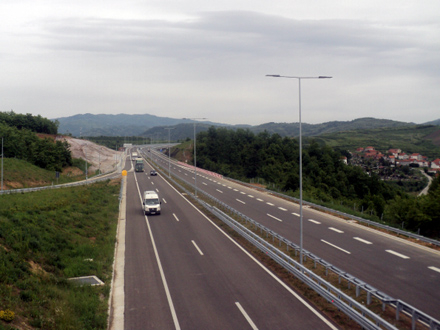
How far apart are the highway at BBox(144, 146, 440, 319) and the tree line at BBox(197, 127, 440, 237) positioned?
24.3ft

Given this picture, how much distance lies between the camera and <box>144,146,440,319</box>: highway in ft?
50.2

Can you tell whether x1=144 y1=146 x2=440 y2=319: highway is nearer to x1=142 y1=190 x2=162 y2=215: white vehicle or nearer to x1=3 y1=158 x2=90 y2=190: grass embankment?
x1=142 y1=190 x2=162 y2=215: white vehicle

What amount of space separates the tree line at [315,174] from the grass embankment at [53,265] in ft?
87.5

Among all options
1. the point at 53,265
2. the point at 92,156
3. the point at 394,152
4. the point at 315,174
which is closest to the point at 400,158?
the point at 394,152

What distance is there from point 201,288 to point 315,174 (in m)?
71.0

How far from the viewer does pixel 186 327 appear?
1199 cm

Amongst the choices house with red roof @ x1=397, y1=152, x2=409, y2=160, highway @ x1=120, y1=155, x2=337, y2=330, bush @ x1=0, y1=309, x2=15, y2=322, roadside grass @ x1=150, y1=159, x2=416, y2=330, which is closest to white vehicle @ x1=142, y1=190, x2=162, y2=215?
highway @ x1=120, y1=155, x2=337, y2=330

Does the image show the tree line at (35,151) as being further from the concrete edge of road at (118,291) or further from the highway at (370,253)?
the concrete edge of road at (118,291)

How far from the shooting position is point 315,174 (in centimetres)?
8244

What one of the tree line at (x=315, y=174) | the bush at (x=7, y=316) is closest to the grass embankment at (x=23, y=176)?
the tree line at (x=315, y=174)

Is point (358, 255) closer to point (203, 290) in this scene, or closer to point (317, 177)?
point (203, 290)

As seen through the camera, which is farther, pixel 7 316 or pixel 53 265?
pixel 53 265

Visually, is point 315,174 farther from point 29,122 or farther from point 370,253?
point 29,122

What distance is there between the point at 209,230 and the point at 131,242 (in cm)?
641
